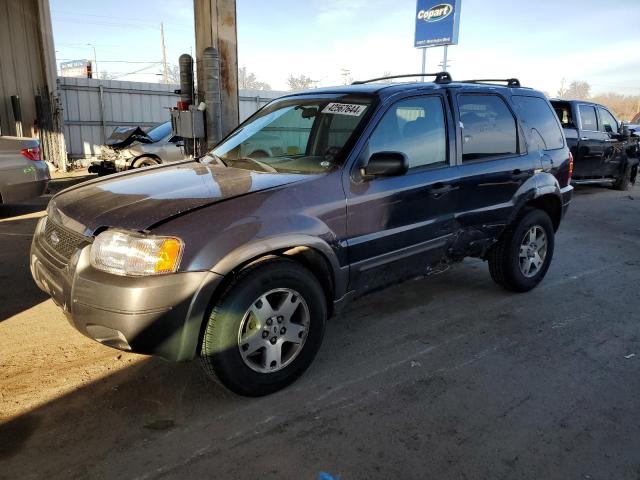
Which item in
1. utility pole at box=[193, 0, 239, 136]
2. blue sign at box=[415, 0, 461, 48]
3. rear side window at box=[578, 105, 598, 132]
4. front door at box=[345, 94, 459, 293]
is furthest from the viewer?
blue sign at box=[415, 0, 461, 48]

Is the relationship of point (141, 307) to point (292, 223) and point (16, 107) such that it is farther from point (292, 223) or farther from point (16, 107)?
point (16, 107)

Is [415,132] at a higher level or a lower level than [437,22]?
lower

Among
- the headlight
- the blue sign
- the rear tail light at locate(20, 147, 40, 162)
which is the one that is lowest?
the headlight

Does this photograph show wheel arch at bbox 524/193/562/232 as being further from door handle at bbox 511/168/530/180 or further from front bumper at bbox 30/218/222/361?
front bumper at bbox 30/218/222/361

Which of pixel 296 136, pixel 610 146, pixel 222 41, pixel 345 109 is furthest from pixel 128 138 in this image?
pixel 610 146

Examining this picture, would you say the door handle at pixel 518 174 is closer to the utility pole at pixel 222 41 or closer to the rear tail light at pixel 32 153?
the utility pole at pixel 222 41

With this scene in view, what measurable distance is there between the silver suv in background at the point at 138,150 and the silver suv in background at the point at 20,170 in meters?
3.07

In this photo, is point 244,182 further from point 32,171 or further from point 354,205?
point 32,171

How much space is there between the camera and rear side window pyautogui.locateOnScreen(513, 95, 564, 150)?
179 inches

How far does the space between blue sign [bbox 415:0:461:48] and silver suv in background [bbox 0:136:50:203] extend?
1561 centimetres

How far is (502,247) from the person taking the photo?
14.8 ft

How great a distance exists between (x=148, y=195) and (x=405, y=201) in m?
1.68

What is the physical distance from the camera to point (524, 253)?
4625mm

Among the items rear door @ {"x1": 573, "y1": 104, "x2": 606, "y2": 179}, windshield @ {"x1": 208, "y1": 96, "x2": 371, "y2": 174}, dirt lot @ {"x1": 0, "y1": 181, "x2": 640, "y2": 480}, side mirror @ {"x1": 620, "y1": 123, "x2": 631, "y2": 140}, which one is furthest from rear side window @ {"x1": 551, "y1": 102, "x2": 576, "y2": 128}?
windshield @ {"x1": 208, "y1": 96, "x2": 371, "y2": 174}
